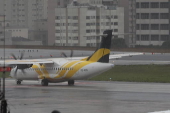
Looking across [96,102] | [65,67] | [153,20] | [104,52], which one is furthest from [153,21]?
[96,102]

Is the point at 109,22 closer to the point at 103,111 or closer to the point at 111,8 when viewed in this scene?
the point at 111,8

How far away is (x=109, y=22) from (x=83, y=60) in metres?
126

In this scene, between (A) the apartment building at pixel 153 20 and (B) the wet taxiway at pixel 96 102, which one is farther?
(A) the apartment building at pixel 153 20

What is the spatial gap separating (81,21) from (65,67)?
12668 centimetres

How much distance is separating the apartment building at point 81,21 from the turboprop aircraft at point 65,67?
118 metres

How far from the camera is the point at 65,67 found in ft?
166

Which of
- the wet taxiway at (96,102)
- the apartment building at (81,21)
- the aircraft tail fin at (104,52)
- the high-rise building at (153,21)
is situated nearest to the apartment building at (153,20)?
the high-rise building at (153,21)

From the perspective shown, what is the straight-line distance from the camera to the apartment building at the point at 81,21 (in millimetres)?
173750

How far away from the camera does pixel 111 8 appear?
176125mm

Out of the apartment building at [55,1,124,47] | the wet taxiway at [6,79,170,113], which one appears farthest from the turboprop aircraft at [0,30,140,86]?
the apartment building at [55,1,124,47]

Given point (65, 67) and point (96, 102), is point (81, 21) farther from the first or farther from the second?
point (96, 102)

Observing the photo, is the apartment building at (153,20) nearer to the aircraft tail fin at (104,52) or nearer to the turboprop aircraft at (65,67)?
the turboprop aircraft at (65,67)

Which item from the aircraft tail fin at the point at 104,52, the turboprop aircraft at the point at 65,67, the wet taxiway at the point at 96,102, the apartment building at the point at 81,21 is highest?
the apartment building at the point at 81,21

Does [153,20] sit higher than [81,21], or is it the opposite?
[153,20]
